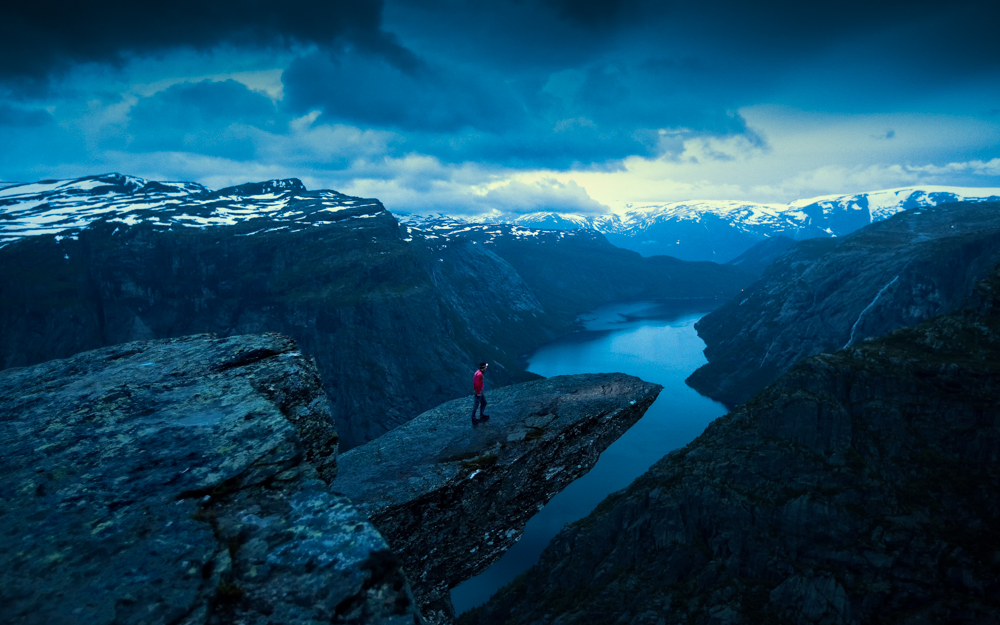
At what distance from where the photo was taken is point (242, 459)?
9.66 m

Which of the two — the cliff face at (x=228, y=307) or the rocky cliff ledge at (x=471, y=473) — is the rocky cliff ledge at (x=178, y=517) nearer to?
the rocky cliff ledge at (x=471, y=473)

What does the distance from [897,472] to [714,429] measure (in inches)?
1079

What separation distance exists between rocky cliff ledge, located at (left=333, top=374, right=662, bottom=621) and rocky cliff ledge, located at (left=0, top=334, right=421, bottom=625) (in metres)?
5.26

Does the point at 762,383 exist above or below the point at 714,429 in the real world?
below

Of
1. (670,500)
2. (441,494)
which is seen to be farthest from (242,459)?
(670,500)

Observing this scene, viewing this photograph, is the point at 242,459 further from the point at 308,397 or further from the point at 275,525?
the point at 308,397

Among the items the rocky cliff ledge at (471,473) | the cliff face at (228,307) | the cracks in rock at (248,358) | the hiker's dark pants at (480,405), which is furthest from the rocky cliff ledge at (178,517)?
the cliff face at (228,307)

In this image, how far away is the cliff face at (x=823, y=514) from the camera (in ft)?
203

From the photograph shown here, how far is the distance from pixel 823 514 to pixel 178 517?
287 ft

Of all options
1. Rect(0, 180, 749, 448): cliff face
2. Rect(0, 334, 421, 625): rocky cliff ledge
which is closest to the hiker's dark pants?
Rect(0, 334, 421, 625): rocky cliff ledge

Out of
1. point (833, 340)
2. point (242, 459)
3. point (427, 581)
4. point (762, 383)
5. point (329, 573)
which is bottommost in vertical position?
point (762, 383)

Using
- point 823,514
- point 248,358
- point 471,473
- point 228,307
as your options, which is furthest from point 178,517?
point 228,307

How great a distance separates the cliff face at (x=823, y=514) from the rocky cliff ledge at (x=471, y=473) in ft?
178

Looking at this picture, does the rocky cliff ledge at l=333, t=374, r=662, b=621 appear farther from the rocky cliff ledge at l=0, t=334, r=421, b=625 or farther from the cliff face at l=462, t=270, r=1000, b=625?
the cliff face at l=462, t=270, r=1000, b=625
